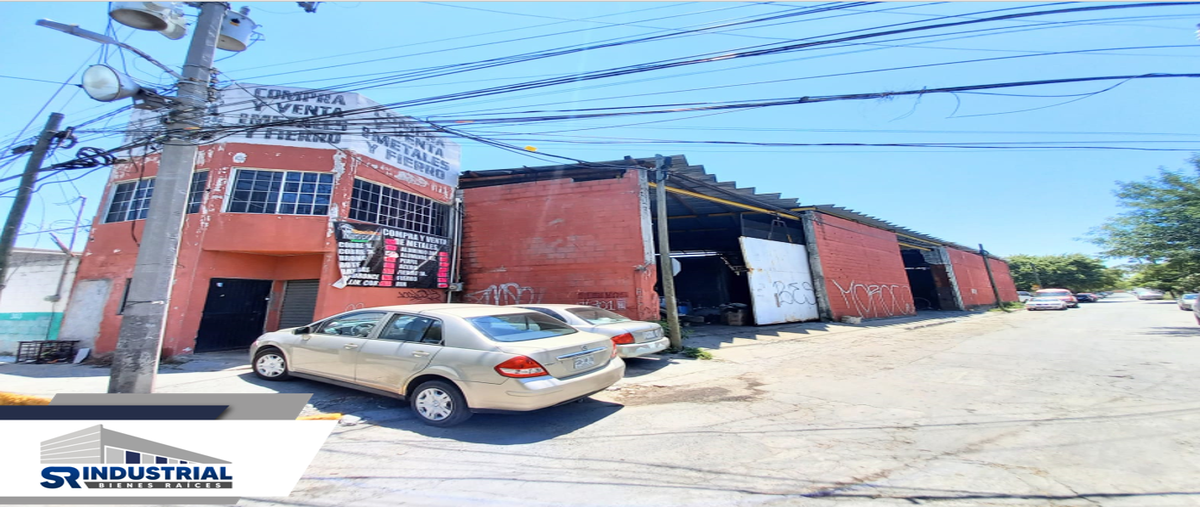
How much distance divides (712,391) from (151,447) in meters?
5.50

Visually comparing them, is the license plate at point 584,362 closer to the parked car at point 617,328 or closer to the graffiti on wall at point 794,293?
the parked car at point 617,328

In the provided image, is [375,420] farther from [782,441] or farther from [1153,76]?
[1153,76]

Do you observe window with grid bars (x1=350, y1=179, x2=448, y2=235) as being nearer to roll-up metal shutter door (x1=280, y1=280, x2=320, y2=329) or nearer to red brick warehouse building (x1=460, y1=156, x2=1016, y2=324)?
red brick warehouse building (x1=460, y1=156, x2=1016, y2=324)

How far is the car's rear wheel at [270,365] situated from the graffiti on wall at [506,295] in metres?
6.06

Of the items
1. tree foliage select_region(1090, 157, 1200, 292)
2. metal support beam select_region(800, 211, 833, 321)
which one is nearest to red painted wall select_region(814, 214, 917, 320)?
metal support beam select_region(800, 211, 833, 321)

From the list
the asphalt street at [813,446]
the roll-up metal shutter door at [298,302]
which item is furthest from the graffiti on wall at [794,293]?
the roll-up metal shutter door at [298,302]

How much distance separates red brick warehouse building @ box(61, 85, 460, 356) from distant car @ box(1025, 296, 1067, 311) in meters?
35.4

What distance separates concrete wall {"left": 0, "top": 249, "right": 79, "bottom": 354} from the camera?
9750 millimetres

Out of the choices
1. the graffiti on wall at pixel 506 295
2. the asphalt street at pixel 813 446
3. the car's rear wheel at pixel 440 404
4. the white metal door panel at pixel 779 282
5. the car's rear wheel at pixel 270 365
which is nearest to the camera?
the asphalt street at pixel 813 446

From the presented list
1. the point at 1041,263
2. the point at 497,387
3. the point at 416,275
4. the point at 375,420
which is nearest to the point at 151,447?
the point at 375,420

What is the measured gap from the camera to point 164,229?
17.0 feet

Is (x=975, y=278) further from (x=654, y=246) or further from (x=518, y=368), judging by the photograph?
(x=518, y=368)

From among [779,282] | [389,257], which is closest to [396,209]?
[389,257]

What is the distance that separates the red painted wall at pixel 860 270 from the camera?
16.6 meters
